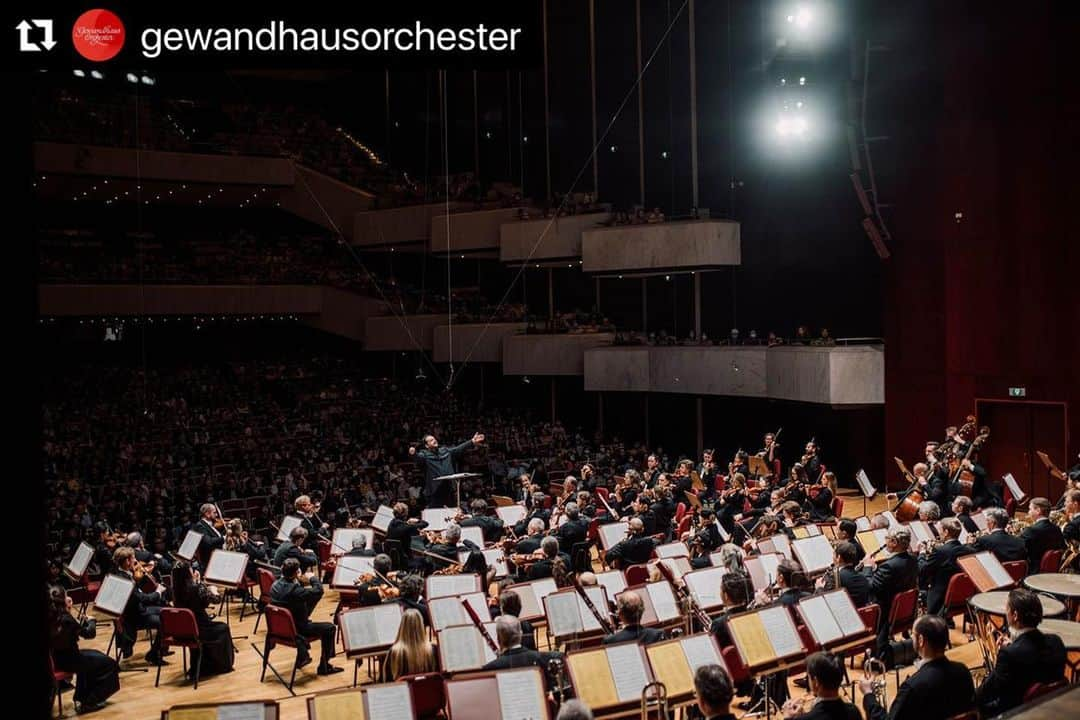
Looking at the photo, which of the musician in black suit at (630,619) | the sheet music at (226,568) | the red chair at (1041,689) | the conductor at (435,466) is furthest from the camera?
the conductor at (435,466)

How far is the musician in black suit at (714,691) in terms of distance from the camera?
4.84 meters

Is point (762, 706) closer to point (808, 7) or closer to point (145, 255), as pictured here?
point (808, 7)

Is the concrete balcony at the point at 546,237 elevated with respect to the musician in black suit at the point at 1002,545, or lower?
elevated

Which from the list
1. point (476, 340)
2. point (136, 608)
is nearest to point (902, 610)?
point (136, 608)

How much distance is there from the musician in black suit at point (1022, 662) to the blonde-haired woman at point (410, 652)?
3635 mm

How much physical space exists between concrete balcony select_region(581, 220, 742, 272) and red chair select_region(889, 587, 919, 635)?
13.8 meters

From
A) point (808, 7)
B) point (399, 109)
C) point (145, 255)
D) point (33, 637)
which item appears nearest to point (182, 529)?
point (33, 637)

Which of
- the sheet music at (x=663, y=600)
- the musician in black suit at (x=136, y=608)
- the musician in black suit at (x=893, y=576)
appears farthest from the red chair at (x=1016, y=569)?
the musician in black suit at (x=136, y=608)

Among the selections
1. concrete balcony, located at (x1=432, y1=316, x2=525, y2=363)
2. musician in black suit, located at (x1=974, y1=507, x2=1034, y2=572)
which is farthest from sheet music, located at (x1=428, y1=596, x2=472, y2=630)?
concrete balcony, located at (x1=432, y1=316, x2=525, y2=363)

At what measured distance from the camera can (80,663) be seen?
337 inches

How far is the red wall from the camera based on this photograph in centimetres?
1504

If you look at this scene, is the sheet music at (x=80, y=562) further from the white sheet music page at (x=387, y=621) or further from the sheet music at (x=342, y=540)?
the white sheet music page at (x=387, y=621)

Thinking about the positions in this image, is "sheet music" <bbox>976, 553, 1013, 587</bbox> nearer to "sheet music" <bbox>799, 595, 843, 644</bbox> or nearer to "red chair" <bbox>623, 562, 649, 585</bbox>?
"sheet music" <bbox>799, 595, 843, 644</bbox>

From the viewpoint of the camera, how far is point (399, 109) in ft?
99.2
